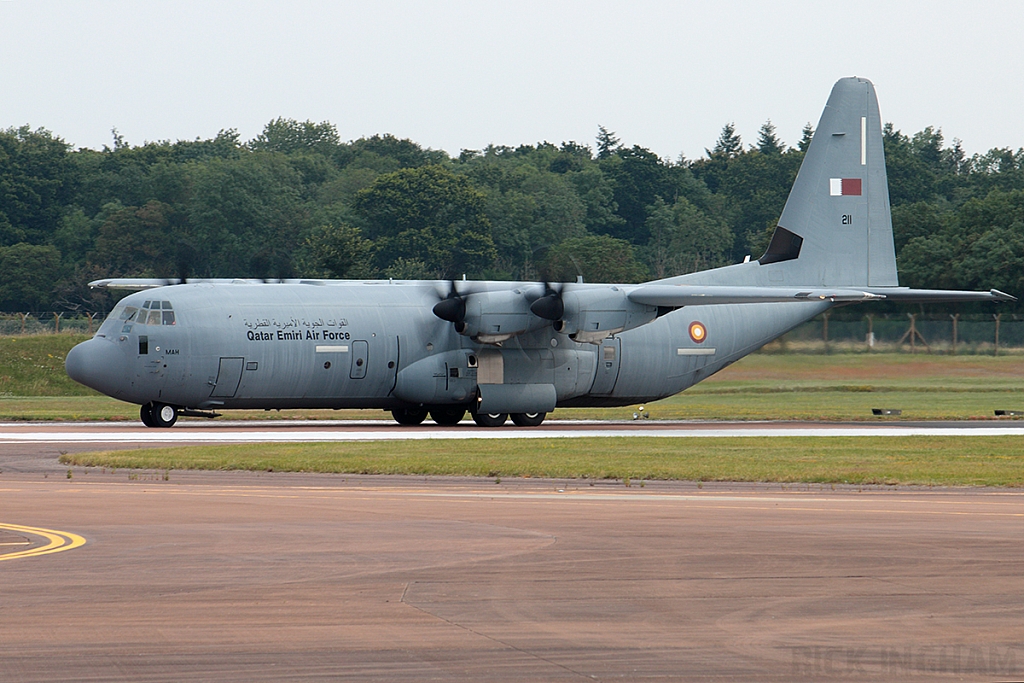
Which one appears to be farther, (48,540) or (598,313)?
(598,313)

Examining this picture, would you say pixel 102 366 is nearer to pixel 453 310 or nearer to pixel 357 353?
pixel 357 353

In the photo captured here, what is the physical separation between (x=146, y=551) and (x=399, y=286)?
24182 millimetres

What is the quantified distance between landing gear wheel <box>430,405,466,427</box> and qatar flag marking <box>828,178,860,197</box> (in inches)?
533

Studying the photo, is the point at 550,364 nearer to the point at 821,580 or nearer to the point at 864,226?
the point at 864,226

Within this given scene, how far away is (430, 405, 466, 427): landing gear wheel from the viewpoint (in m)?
37.1

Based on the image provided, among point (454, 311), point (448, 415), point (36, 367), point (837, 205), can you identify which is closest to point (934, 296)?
point (837, 205)

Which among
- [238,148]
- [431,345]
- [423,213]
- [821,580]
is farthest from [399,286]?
[238,148]

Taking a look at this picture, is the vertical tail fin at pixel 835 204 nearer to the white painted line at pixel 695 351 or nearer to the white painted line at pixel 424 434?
the white painted line at pixel 695 351

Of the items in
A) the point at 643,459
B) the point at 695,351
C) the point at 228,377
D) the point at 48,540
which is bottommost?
the point at 643,459

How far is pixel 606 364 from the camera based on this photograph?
37906 millimetres

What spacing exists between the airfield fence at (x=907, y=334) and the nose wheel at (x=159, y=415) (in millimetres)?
17784

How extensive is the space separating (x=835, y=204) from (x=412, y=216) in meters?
48.4

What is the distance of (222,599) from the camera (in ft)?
35.3

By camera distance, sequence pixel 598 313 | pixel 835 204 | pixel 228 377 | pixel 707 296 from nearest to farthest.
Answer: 1. pixel 228 377
2. pixel 707 296
3. pixel 598 313
4. pixel 835 204
